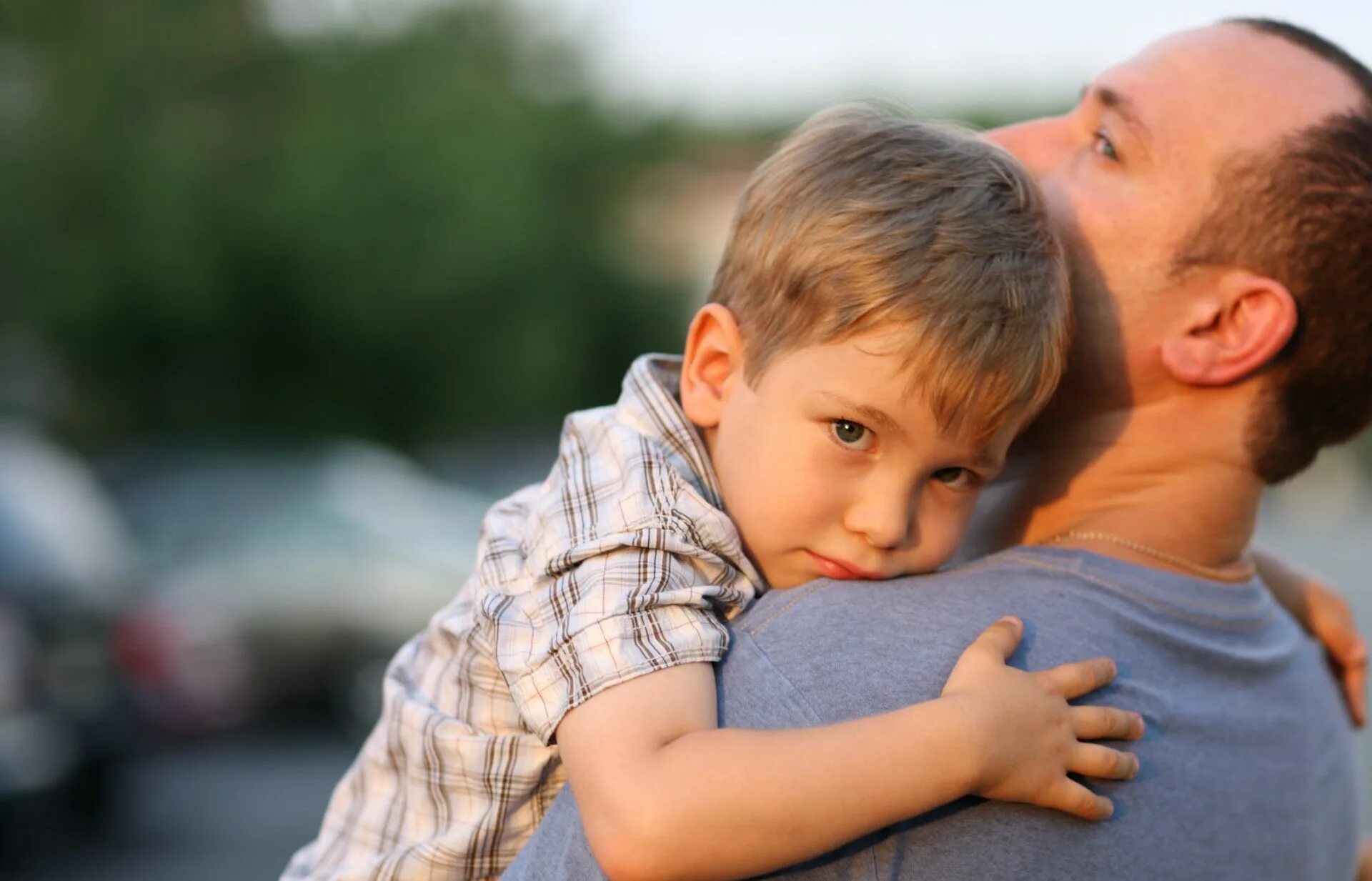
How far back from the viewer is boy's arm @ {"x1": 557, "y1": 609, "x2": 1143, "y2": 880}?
5.75 feet

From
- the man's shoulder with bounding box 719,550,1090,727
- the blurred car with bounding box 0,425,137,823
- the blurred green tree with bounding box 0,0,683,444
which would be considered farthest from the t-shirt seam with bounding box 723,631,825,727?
the blurred green tree with bounding box 0,0,683,444

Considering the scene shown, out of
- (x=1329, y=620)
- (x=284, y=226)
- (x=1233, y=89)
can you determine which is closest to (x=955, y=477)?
(x=1233, y=89)

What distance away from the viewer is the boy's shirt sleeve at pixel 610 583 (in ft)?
6.19

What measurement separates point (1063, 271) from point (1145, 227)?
0.30 m

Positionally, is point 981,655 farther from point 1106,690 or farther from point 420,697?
point 420,697

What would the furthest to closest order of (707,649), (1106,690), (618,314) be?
1. (618,314)
2. (1106,690)
3. (707,649)

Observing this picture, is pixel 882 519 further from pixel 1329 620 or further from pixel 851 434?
pixel 1329 620

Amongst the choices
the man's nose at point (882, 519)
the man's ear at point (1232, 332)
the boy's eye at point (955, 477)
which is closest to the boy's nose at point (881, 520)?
the man's nose at point (882, 519)

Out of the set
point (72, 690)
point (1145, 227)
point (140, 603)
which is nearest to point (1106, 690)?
A: point (1145, 227)

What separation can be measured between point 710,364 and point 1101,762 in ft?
2.66

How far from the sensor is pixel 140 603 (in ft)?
28.1

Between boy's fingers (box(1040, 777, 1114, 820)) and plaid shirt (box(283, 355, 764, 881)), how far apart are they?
1.50 ft

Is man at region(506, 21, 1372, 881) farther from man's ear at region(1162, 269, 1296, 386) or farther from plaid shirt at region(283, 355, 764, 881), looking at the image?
plaid shirt at region(283, 355, 764, 881)

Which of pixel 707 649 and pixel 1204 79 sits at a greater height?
pixel 1204 79
